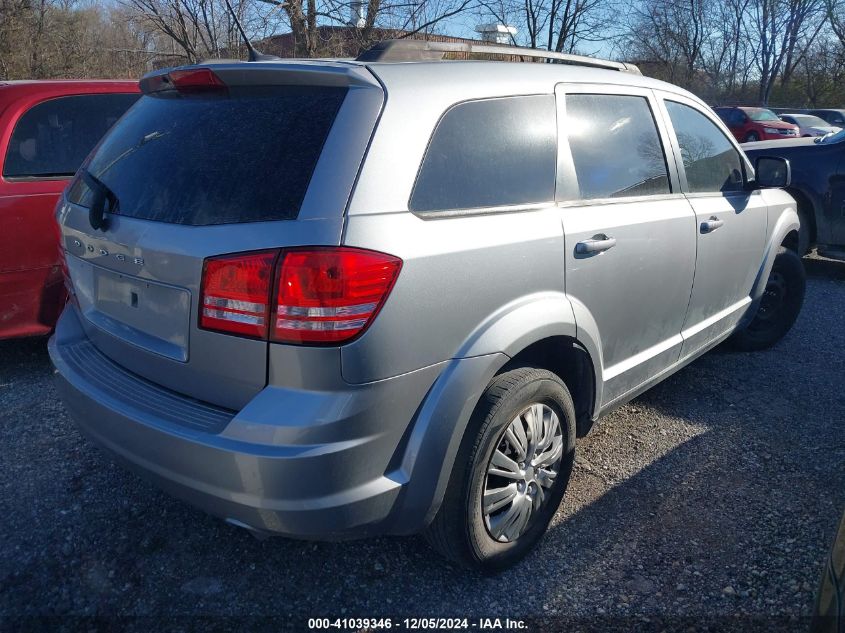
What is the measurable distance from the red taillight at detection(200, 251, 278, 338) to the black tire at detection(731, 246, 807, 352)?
13.0 feet

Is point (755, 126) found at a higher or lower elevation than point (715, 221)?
higher

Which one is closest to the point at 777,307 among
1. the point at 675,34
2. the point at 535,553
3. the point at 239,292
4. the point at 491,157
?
the point at 535,553

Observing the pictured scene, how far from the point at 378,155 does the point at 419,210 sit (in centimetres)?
21

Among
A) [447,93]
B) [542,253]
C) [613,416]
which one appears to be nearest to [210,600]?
[542,253]

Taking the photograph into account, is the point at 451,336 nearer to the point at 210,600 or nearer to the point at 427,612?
the point at 427,612

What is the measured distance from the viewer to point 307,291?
6.10 ft

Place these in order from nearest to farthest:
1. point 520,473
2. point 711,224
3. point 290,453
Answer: point 290,453, point 520,473, point 711,224

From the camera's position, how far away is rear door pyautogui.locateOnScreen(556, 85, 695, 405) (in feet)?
8.74

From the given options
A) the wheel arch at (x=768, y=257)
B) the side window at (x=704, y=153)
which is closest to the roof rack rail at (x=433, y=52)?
the side window at (x=704, y=153)

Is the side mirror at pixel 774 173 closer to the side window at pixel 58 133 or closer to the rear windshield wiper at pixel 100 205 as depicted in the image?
the rear windshield wiper at pixel 100 205

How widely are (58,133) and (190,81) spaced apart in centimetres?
250

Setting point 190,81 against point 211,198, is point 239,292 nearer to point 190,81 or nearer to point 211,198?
point 211,198

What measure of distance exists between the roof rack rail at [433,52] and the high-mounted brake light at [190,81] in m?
0.52

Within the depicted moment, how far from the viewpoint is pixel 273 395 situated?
1901mm
